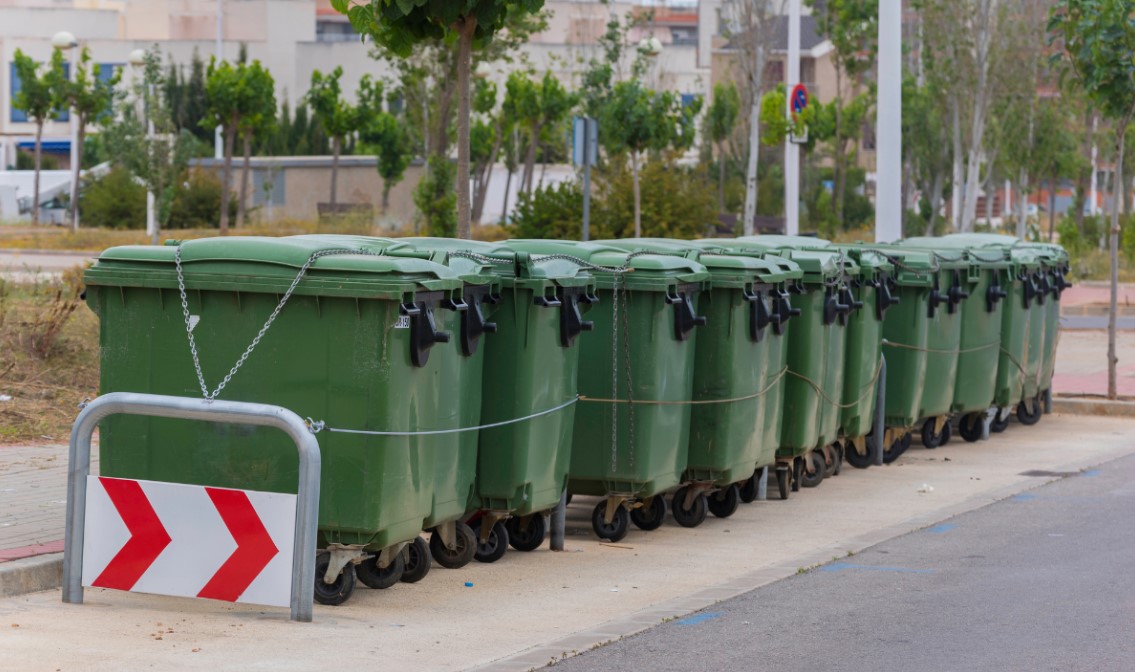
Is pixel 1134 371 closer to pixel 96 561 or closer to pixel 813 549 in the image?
pixel 813 549

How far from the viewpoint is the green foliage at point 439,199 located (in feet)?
102

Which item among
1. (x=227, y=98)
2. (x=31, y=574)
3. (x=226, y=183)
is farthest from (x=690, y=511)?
(x=227, y=98)

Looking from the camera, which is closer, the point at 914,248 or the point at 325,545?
the point at 325,545

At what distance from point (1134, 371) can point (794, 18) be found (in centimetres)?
1005

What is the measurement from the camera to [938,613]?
25.6ft

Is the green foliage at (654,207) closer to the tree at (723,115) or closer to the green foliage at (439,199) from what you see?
the green foliage at (439,199)

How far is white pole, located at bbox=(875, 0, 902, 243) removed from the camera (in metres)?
19.9

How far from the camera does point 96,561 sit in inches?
292

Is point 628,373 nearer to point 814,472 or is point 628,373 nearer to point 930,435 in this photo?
point 814,472

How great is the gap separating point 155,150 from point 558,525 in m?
27.1

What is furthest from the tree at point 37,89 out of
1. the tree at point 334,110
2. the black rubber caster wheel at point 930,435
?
the black rubber caster wheel at point 930,435

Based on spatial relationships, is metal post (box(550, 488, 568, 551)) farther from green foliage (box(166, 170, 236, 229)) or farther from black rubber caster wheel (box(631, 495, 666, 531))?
green foliage (box(166, 170, 236, 229))

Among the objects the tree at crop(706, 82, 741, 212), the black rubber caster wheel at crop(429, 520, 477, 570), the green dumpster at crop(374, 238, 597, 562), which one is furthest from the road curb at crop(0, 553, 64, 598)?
the tree at crop(706, 82, 741, 212)

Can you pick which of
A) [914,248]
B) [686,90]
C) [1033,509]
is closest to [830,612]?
[1033,509]
